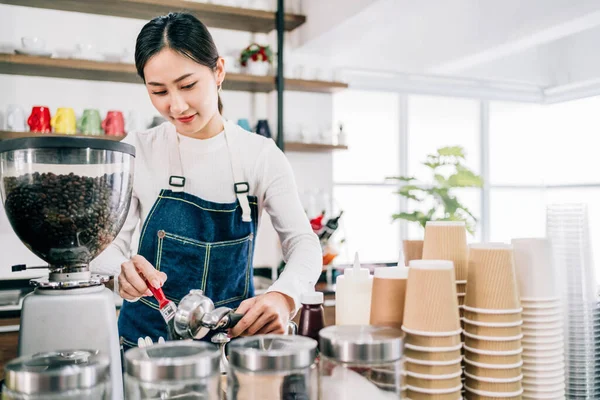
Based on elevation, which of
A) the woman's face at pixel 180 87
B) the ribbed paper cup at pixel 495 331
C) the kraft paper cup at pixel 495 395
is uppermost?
the woman's face at pixel 180 87

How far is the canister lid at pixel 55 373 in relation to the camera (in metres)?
0.63

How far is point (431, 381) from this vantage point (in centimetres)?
81

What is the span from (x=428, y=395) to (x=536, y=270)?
314 mm

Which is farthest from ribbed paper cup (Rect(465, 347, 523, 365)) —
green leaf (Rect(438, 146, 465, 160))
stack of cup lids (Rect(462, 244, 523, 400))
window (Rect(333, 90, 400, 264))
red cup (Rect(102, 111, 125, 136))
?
window (Rect(333, 90, 400, 264))

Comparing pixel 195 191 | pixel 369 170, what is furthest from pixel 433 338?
pixel 369 170

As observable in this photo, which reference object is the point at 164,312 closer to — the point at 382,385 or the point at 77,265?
the point at 77,265

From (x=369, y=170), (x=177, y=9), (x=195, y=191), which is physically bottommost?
(x=195, y=191)

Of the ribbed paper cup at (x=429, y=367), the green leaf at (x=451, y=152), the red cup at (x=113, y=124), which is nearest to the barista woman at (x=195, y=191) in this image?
the ribbed paper cup at (x=429, y=367)

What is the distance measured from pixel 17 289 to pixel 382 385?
2893mm

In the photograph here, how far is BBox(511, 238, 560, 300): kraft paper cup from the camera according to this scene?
37.0 inches

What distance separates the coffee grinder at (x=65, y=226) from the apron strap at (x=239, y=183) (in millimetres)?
593

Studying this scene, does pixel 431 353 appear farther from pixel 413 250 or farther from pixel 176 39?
pixel 176 39

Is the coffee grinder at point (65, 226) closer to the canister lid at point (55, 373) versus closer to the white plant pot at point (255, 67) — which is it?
the canister lid at point (55, 373)

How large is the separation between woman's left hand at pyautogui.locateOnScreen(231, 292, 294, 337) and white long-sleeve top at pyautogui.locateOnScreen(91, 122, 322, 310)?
0.43 m
